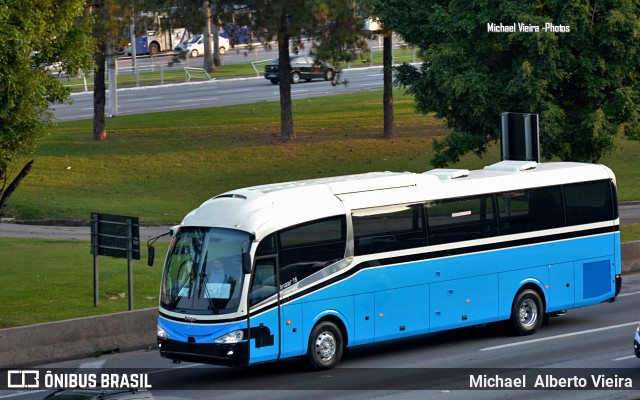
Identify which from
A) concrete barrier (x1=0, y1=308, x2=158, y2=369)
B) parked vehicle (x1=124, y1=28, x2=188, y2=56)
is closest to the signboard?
concrete barrier (x1=0, y1=308, x2=158, y2=369)

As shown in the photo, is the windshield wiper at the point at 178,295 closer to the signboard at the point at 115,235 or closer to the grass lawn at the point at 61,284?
the signboard at the point at 115,235

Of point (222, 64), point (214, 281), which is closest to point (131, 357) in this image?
point (214, 281)

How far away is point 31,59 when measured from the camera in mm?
19203

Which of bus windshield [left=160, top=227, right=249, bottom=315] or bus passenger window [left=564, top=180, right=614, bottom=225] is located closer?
bus windshield [left=160, top=227, right=249, bottom=315]

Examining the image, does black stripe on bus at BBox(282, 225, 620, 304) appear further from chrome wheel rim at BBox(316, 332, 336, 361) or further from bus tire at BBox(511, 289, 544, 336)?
bus tire at BBox(511, 289, 544, 336)

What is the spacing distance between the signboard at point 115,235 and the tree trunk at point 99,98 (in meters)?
23.0

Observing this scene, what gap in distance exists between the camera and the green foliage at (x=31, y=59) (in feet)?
58.7

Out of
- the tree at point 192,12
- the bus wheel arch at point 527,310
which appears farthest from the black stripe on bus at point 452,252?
the tree at point 192,12

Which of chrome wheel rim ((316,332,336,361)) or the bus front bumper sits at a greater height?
the bus front bumper

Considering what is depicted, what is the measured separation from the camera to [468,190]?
19.6 metres

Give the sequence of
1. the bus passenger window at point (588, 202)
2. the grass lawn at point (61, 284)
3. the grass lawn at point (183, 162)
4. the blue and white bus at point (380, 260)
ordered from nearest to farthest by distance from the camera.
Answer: the blue and white bus at point (380, 260)
the bus passenger window at point (588, 202)
the grass lawn at point (61, 284)
the grass lawn at point (183, 162)

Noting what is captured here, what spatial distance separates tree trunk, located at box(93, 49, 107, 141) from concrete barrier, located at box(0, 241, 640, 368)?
81.5 feet

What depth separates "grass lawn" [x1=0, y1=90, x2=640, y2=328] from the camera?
1114 inches

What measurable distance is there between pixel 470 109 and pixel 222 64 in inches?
2042
